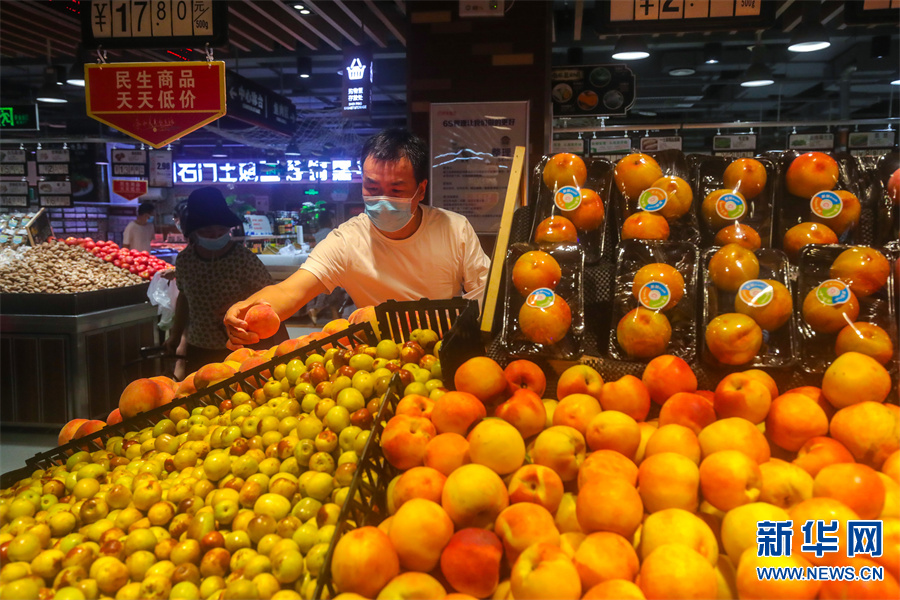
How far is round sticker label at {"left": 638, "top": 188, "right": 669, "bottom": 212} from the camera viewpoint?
1.54 meters

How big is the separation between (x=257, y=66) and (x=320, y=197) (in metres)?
9.63

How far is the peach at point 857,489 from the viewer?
938 mm

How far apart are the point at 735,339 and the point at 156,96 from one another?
419 centimetres

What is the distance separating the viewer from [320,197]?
2095 cm

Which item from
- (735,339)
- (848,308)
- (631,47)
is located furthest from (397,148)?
(631,47)

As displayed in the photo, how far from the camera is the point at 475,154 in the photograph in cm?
434

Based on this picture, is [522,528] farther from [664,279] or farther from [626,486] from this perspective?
[664,279]

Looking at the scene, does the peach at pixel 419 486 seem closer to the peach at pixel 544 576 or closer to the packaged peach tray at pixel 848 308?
the peach at pixel 544 576

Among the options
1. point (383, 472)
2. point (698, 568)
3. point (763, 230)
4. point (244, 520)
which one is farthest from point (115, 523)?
point (763, 230)

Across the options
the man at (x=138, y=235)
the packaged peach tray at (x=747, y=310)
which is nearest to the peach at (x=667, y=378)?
the packaged peach tray at (x=747, y=310)

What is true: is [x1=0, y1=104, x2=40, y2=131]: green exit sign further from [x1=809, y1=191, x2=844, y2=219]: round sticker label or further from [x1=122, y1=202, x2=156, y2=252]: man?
[x1=809, y1=191, x2=844, y2=219]: round sticker label

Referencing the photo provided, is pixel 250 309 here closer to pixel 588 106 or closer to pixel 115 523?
pixel 115 523

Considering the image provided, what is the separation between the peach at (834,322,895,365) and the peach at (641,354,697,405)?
0.33m

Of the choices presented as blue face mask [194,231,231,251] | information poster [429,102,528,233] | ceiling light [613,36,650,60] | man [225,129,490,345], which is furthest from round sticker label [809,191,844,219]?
ceiling light [613,36,650,60]
